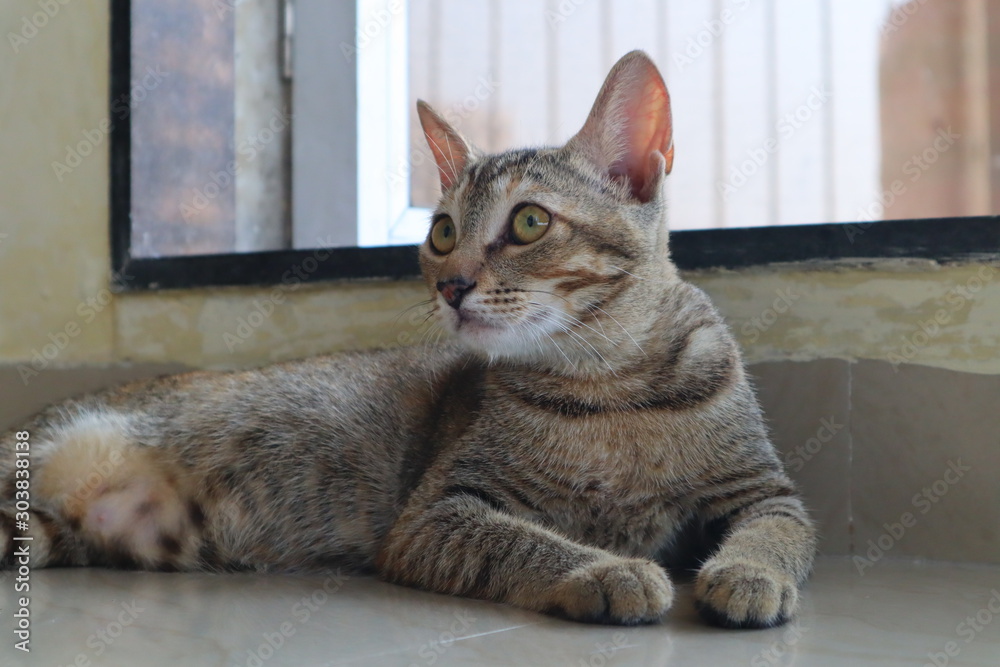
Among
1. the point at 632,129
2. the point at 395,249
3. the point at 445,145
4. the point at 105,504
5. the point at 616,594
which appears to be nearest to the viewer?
the point at 616,594

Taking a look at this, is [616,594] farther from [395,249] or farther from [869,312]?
[395,249]

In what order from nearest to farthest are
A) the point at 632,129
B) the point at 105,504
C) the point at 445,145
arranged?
the point at 632,129, the point at 105,504, the point at 445,145

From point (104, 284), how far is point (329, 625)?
1829 mm

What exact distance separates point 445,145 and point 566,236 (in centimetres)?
55

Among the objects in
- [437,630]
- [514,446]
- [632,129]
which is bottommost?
[437,630]

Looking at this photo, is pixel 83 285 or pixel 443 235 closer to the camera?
pixel 443 235

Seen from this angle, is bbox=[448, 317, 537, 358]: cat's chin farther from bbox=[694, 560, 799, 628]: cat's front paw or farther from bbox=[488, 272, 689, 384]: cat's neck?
bbox=[694, 560, 799, 628]: cat's front paw

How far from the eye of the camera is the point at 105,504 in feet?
6.54

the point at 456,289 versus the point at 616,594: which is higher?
the point at 456,289

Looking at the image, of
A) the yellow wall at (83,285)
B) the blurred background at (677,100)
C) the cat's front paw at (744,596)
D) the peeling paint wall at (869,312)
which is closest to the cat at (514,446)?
the cat's front paw at (744,596)

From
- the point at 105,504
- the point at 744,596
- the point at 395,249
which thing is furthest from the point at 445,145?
the point at 744,596

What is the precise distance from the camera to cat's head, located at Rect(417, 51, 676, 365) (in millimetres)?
1693

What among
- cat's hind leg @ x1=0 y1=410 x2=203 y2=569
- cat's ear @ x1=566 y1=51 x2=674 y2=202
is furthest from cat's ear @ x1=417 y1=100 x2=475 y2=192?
cat's hind leg @ x1=0 y1=410 x2=203 y2=569

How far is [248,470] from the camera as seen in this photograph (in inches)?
80.2
